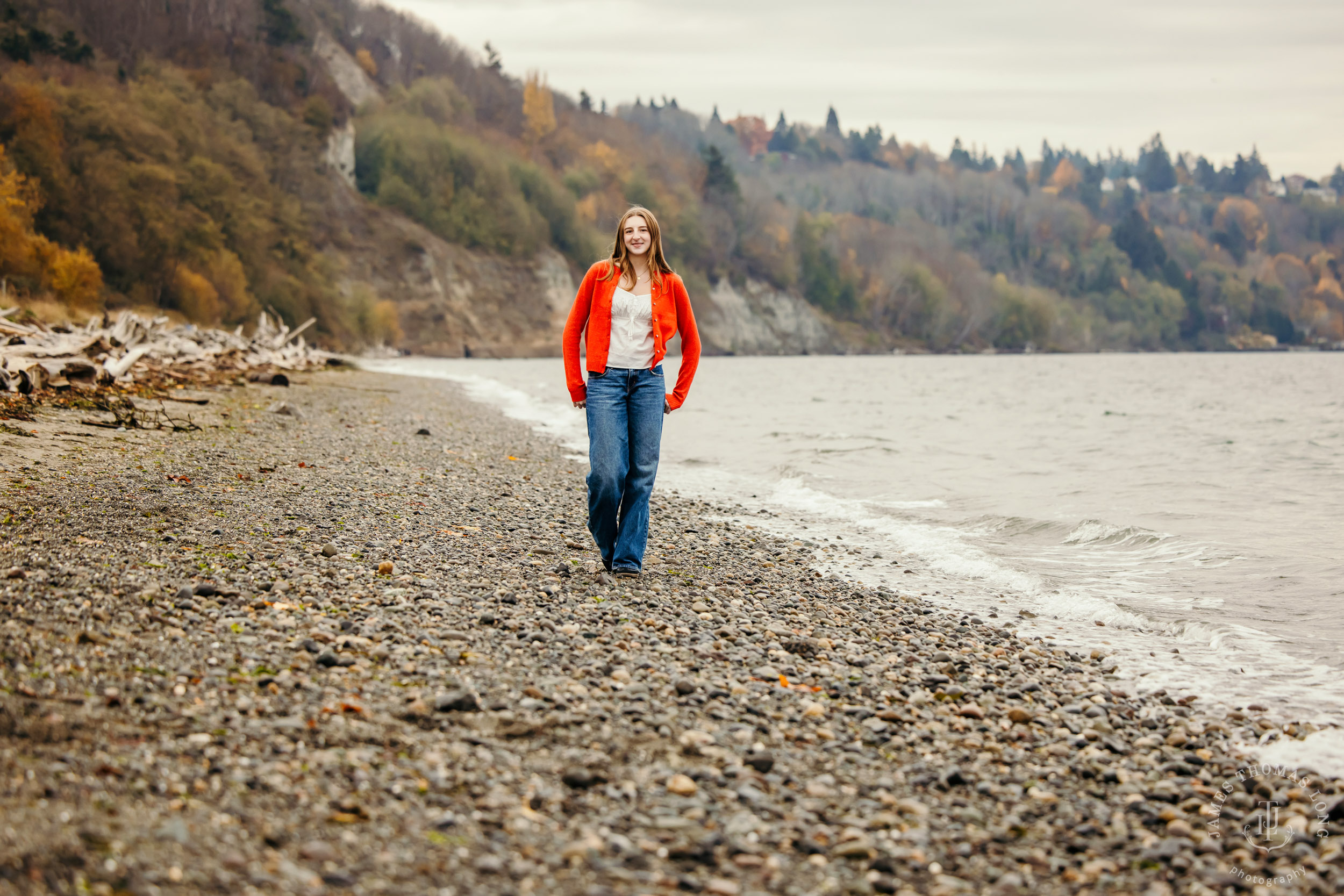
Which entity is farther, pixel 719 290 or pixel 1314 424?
pixel 719 290

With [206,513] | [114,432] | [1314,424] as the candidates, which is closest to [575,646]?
[206,513]

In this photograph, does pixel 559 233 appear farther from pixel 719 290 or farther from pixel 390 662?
pixel 390 662

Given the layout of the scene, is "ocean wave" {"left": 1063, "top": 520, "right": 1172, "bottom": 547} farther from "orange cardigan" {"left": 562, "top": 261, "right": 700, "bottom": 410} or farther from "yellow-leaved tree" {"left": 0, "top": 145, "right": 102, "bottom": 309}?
"yellow-leaved tree" {"left": 0, "top": 145, "right": 102, "bottom": 309}

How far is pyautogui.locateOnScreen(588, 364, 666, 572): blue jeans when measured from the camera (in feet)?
23.0

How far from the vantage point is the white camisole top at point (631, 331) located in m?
6.95

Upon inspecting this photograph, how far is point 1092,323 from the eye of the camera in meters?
168

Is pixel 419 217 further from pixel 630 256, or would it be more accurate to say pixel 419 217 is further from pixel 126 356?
pixel 630 256

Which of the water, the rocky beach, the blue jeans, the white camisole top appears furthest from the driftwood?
the white camisole top

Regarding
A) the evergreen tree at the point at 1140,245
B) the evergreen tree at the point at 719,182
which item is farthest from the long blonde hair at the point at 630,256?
the evergreen tree at the point at 1140,245

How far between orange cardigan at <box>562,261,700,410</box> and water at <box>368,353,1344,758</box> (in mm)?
2938

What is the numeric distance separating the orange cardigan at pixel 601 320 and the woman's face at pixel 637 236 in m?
0.21

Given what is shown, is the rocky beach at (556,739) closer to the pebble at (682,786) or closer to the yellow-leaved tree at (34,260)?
the pebble at (682,786)

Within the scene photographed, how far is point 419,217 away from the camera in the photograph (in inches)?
3971

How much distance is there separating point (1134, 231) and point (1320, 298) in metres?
39.0
